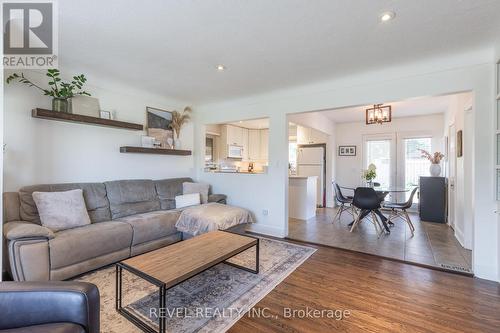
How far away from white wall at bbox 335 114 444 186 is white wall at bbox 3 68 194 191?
197 inches

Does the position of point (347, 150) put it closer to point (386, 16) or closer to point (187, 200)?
point (187, 200)

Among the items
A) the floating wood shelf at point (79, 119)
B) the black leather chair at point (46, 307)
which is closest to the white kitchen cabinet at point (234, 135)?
the floating wood shelf at point (79, 119)

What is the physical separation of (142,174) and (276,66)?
2.85 metres

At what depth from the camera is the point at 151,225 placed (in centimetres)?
308

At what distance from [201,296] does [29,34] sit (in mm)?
3006

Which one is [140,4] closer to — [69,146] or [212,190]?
[69,146]

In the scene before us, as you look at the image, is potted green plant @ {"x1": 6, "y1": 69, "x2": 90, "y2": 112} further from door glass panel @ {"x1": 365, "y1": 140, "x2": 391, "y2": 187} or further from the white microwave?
door glass panel @ {"x1": 365, "y1": 140, "x2": 391, "y2": 187}

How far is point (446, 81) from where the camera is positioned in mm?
2662

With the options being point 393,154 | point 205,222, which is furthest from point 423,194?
point 205,222

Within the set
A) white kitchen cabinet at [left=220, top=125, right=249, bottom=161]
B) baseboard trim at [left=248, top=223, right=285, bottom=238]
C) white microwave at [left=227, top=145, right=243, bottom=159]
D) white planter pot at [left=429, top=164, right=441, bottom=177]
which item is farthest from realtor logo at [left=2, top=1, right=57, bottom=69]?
white planter pot at [left=429, top=164, right=441, bottom=177]

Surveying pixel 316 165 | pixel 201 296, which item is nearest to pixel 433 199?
pixel 316 165

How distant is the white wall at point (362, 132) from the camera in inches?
227

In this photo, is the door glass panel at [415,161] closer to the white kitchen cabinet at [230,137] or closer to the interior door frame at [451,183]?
the interior door frame at [451,183]

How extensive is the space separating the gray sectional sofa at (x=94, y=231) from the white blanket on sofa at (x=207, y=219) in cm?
18
